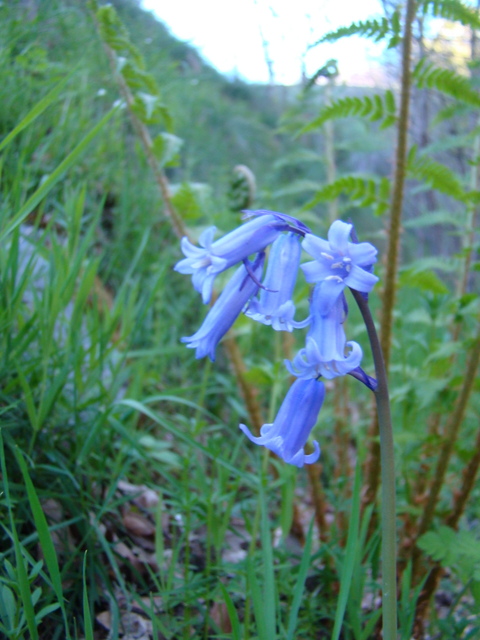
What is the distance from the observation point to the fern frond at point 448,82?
2.00 meters

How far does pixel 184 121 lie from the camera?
592 centimetres

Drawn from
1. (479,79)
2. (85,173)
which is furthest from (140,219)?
(479,79)

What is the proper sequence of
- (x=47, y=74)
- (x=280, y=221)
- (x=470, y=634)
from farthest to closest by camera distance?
(x=47, y=74), (x=470, y=634), (x=280, y=221)

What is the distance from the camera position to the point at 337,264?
1129 mm

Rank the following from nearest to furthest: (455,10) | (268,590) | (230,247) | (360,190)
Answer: (230,247) → (268,590) → (455,10) → (360,190)

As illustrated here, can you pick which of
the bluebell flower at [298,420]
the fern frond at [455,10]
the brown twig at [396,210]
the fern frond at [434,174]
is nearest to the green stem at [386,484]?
the bluebell flower at [298,420]

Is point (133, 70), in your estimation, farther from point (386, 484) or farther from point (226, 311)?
point (386, 484)

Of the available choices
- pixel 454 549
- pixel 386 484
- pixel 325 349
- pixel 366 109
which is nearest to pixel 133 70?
pixel 366 109

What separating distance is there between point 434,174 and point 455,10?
537 mm

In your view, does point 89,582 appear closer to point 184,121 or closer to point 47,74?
point 47,74

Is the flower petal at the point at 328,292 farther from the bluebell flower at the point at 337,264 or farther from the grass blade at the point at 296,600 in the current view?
the grass blade at the point at 296,600

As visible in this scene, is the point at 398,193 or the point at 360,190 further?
the point at 360,190

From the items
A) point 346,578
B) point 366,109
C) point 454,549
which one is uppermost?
point 366,109

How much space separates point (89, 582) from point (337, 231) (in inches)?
51.7
